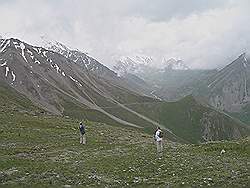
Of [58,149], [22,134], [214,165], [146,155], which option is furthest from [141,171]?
[22,134]

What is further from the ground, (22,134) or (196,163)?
(22,134)

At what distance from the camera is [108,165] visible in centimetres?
3575

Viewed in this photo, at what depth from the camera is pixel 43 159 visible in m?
40.0

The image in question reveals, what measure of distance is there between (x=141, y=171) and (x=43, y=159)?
465 inches

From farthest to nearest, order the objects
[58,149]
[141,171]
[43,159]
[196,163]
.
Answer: [58,149]
[43,159]
[196,163]
[141,171]

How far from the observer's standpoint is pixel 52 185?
90.9ft

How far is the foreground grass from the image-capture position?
2825 cm

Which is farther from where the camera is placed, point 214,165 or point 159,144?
point 159,144

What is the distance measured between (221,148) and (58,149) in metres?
18.4

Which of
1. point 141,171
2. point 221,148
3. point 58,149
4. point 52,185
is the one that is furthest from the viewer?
point 58,149

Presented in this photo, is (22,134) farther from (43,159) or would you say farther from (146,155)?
(146,155)

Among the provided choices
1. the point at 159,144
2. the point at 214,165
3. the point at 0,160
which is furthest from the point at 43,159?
the point at 214,165

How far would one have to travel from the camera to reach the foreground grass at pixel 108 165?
28.2m

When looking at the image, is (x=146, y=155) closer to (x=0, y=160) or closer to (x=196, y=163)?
(x=196, y=163)
